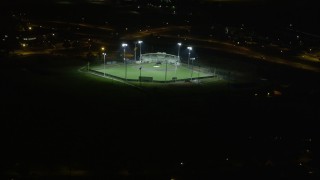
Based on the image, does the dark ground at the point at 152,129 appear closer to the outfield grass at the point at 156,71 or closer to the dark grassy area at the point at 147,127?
the dark grassy area at the point at 147,127

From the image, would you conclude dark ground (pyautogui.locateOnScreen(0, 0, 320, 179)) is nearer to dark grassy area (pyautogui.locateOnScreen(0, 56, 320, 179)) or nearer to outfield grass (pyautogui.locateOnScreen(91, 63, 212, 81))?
dark grassy area (pyautogui.locateOnScreen(0, 56, 320, 179))

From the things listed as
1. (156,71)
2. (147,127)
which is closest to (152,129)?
(147,127)

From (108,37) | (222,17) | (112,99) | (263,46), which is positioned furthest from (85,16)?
(112,99)

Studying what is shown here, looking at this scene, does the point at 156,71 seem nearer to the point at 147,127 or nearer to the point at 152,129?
the point at 147,127

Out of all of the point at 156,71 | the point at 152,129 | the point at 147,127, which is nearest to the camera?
the point at 152,129

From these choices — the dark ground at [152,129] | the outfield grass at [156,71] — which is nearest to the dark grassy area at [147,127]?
the dark ground at [152,129]

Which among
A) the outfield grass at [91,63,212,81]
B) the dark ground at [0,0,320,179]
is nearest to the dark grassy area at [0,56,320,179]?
the dark ground at [0,0,320,179]

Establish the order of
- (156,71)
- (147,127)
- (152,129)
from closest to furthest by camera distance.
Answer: (152,129) < (147,127) < (156,71)
